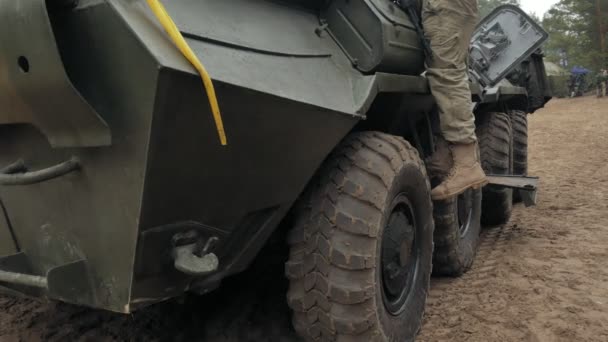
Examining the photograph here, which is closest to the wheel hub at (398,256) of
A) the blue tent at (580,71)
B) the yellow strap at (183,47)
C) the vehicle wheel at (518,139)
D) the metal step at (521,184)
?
the yellow strap at (183,47)

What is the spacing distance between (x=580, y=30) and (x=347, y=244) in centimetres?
2906

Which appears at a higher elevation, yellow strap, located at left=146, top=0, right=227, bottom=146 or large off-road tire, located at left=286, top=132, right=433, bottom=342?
yellow strap, located at left=146, top=0, right=227, bottom=146

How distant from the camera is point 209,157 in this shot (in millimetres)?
1717

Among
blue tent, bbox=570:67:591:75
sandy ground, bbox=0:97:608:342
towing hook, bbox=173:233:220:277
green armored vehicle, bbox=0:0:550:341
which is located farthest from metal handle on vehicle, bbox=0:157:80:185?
blue tent, bbox=570:67:591:75

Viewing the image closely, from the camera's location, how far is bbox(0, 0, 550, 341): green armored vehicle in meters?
1.59

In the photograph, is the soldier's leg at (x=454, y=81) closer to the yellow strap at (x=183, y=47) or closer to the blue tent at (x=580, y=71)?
the yellow strap at (x=183, y=47)

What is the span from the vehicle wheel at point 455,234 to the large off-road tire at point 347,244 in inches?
41.5

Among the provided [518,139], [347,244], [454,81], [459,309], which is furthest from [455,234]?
[518,139]

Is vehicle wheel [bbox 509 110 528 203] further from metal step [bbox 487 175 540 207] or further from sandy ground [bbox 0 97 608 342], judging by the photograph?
sandy ground [bbox 0 97 608 342]

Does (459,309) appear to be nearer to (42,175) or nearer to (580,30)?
(42,175)

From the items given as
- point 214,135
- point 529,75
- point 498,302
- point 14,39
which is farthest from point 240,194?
point 529,75

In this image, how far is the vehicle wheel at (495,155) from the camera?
5070 mm

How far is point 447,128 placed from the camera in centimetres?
313

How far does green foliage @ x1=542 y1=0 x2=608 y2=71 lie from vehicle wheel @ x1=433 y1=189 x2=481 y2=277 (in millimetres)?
25157
